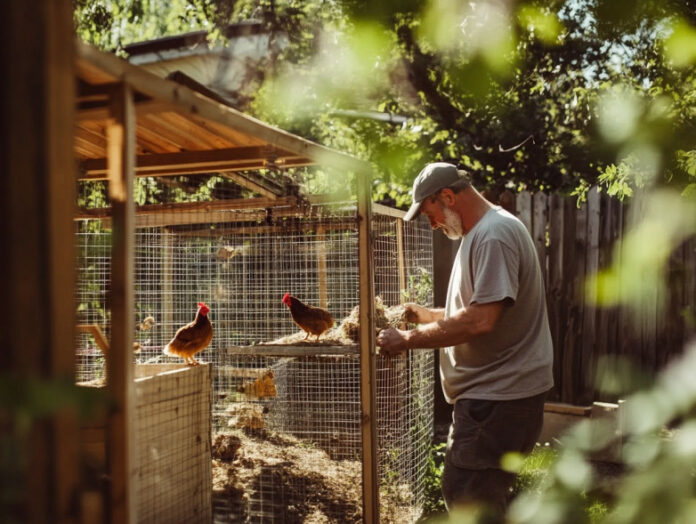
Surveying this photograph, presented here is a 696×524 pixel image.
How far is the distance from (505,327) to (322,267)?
2.54m

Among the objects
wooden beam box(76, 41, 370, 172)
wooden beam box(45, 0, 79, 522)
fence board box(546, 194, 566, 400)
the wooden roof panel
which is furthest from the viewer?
fence board box(546, 194, 566, 400)

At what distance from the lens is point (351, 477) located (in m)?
5.07

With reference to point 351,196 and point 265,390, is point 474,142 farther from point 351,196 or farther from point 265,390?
point 265,390

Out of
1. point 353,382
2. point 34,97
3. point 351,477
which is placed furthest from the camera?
point 353,382

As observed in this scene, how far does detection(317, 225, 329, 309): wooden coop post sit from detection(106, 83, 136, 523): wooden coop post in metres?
3.15

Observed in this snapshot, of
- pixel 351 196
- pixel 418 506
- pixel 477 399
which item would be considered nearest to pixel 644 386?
pixel 477 399

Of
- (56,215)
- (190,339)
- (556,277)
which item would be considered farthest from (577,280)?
(56,215)

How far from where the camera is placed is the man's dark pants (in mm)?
3066

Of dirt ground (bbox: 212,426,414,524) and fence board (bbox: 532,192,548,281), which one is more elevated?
fence board (bbox: 532,192,548,281)

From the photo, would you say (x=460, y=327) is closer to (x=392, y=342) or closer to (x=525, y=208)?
(x=392, y=342)

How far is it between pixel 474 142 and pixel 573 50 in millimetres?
1783

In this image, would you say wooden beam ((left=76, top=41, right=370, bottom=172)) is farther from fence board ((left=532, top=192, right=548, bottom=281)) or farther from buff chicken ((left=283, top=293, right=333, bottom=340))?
fence board ((left=532, top=192, right=548, bottom=281))

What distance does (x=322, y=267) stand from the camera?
5535 millimetres

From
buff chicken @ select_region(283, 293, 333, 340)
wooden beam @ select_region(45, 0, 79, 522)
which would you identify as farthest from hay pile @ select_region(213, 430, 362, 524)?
wooden beam @ select_region(45, 0, 79, 522)
